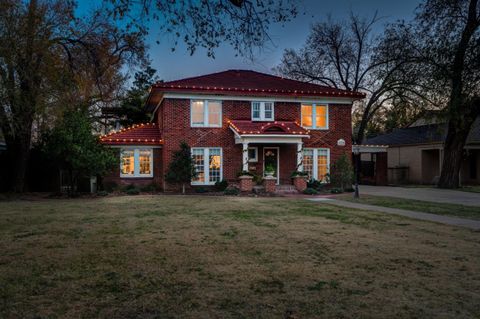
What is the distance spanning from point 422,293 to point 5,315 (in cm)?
457

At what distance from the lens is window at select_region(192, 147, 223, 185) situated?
22250 millimetres

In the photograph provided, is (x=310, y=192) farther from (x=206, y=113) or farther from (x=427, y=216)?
(x=427, y=216)

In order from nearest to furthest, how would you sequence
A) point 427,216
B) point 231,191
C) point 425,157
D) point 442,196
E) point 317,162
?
point 427,216 < point 442,196 < point 231,191 < point 317,162 < point 425,157

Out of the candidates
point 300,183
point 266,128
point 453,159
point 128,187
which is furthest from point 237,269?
point 453,159

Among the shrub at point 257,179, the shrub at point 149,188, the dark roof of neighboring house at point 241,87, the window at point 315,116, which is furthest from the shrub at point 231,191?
the window at point 315,116

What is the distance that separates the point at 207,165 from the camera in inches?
878

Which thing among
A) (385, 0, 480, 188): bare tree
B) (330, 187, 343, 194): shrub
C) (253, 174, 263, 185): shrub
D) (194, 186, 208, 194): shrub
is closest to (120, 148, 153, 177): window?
(194, 186, 208, 194): shrub

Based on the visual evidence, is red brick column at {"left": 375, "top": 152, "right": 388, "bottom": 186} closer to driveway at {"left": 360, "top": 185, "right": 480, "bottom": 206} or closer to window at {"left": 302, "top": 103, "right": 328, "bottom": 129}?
window at {"left": 302, "top": 103, "right": 328, "bottom": 129}

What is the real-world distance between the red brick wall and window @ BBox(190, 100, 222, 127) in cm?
24

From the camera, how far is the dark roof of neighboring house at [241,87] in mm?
21672

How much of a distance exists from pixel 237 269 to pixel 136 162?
17.5 metres

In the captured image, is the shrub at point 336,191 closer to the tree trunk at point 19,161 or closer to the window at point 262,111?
the window at point 262,111

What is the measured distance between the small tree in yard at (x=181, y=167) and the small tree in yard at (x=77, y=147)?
3.12m

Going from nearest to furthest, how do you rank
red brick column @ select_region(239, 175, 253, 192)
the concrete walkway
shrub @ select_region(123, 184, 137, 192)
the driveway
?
1. the concrete walkway
2. the driveway
3. red brick column @ select_region(239, 175, 253, 192)
4. shrub @ select_region(123, 184, 137, 192)
